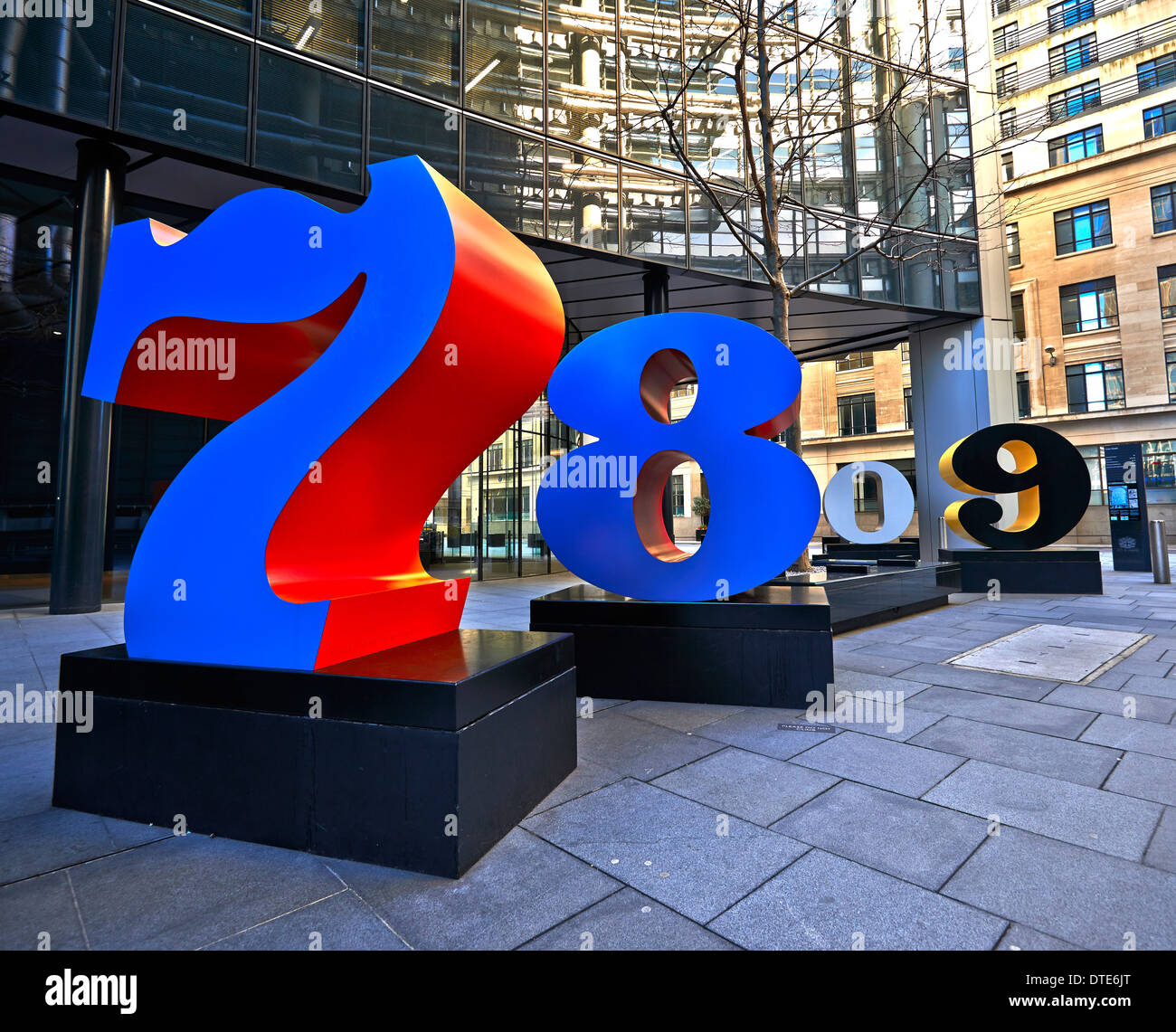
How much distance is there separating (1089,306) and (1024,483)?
24252 millimetres

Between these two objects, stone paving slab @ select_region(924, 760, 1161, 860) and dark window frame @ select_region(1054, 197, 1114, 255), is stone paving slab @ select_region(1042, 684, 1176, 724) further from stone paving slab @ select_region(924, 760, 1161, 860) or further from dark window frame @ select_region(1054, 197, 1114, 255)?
dark window frame @ select_region(1054, 197, 1114, 255)

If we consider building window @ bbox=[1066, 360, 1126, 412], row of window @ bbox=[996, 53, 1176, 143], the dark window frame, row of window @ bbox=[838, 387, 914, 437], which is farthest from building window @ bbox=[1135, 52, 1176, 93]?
row of window @ bbox=[838, 387, 914, 437]

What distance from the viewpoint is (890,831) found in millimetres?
3080

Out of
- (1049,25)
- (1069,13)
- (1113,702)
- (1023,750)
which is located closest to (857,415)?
(1049,25)

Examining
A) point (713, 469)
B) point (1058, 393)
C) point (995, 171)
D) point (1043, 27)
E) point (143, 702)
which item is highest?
point (1043, 27)

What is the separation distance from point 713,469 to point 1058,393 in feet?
108

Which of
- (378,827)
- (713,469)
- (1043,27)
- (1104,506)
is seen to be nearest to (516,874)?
(378,827)

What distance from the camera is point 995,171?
75.5 ft

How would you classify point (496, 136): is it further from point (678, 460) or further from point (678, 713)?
point (678, 713)

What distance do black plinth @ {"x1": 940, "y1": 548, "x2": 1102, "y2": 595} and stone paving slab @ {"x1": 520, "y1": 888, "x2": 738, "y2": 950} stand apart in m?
12.7

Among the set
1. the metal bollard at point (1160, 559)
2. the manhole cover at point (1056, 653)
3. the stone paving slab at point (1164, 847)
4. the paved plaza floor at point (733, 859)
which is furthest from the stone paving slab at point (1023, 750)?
the metal bollard at point (1160, 559)

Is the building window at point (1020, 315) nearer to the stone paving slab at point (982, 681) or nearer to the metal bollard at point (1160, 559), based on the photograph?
the metal bollard at point (1160, 559)

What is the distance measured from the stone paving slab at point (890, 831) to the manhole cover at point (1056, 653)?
3683 mm
